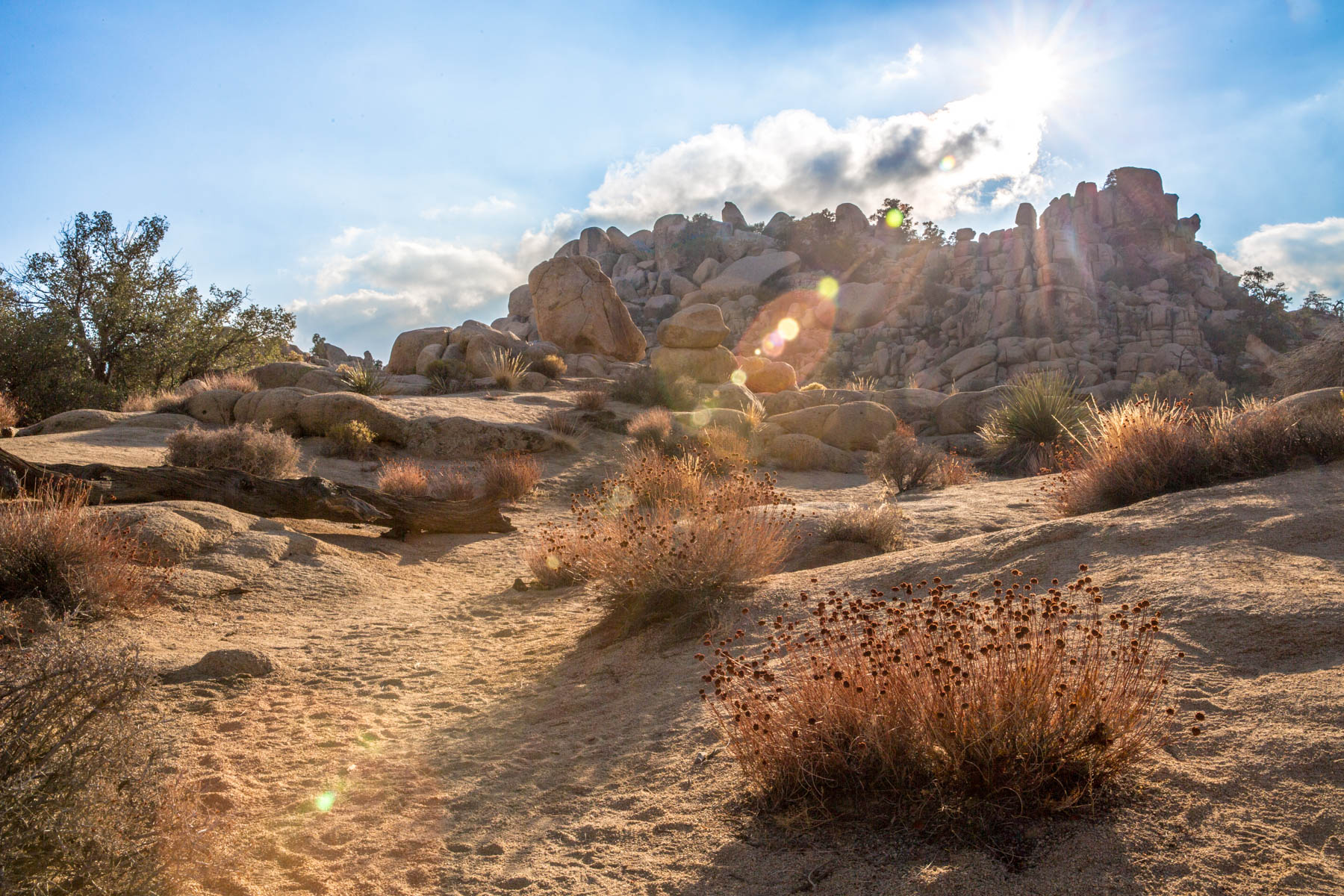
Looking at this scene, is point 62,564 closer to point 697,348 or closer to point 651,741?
point 651,741

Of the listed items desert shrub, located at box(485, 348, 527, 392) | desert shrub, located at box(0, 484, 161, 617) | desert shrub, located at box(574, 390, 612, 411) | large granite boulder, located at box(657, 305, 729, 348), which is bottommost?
desert shrub, located at box(0, 484, 161, 617)

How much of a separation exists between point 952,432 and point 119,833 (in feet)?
75.1

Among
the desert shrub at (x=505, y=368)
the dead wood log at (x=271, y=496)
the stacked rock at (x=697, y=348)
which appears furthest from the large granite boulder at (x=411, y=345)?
the dead wood log at (x=271, y=496)

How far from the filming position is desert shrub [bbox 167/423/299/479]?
13039 millimetres

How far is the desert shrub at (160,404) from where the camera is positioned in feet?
60.8

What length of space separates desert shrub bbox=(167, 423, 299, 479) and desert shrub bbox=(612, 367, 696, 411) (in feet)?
39.8

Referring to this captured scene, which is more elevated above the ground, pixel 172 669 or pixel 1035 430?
pixel 1035 430

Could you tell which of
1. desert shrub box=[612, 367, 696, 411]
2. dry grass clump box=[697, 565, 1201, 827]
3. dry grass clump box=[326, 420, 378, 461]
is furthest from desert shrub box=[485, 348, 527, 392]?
dry grass clump box=[697, 565, 1201, 827]

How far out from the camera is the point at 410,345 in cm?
2953

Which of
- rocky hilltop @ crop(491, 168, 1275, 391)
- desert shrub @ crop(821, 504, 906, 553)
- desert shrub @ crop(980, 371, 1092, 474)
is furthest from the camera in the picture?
rocky hilltop @ crop(491, 168, 1275, 391)

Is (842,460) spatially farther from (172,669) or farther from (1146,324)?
(1146,324)

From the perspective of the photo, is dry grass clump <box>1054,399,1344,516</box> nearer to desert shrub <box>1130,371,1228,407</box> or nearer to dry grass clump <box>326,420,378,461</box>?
dry grass clump <box>326,420,378,461</box>

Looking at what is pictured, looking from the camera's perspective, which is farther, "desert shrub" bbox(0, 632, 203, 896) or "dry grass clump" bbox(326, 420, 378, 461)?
"dry grass clump" bbox(326, 420, 378, 461)

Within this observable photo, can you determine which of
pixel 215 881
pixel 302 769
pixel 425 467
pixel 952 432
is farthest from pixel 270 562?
pixel 952 432
